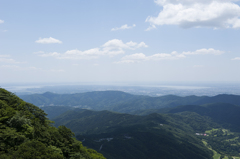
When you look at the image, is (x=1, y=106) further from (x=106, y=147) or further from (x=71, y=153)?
(x=106, y=147)

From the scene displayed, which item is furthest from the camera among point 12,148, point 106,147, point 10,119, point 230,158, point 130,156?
point 230,158

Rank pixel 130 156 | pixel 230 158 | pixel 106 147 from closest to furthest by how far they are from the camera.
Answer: pixel 130 156
pixel 106 147
pixel 230 158

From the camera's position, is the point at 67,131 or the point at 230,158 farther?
the point at 230,158

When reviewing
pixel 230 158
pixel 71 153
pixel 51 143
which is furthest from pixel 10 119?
pixel 230 158

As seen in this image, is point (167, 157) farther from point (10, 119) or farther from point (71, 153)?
point (10, 119)


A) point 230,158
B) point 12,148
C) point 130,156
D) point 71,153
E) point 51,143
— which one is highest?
point 12,148

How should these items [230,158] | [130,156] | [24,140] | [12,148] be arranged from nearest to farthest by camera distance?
[12,148], [24,140], [130,156], [230,158]

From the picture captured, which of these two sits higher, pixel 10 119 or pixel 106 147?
pixel 10 119

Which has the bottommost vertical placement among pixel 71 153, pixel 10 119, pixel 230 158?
pixel 230 158

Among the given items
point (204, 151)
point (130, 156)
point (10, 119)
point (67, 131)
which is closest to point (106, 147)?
point (130, 156)
